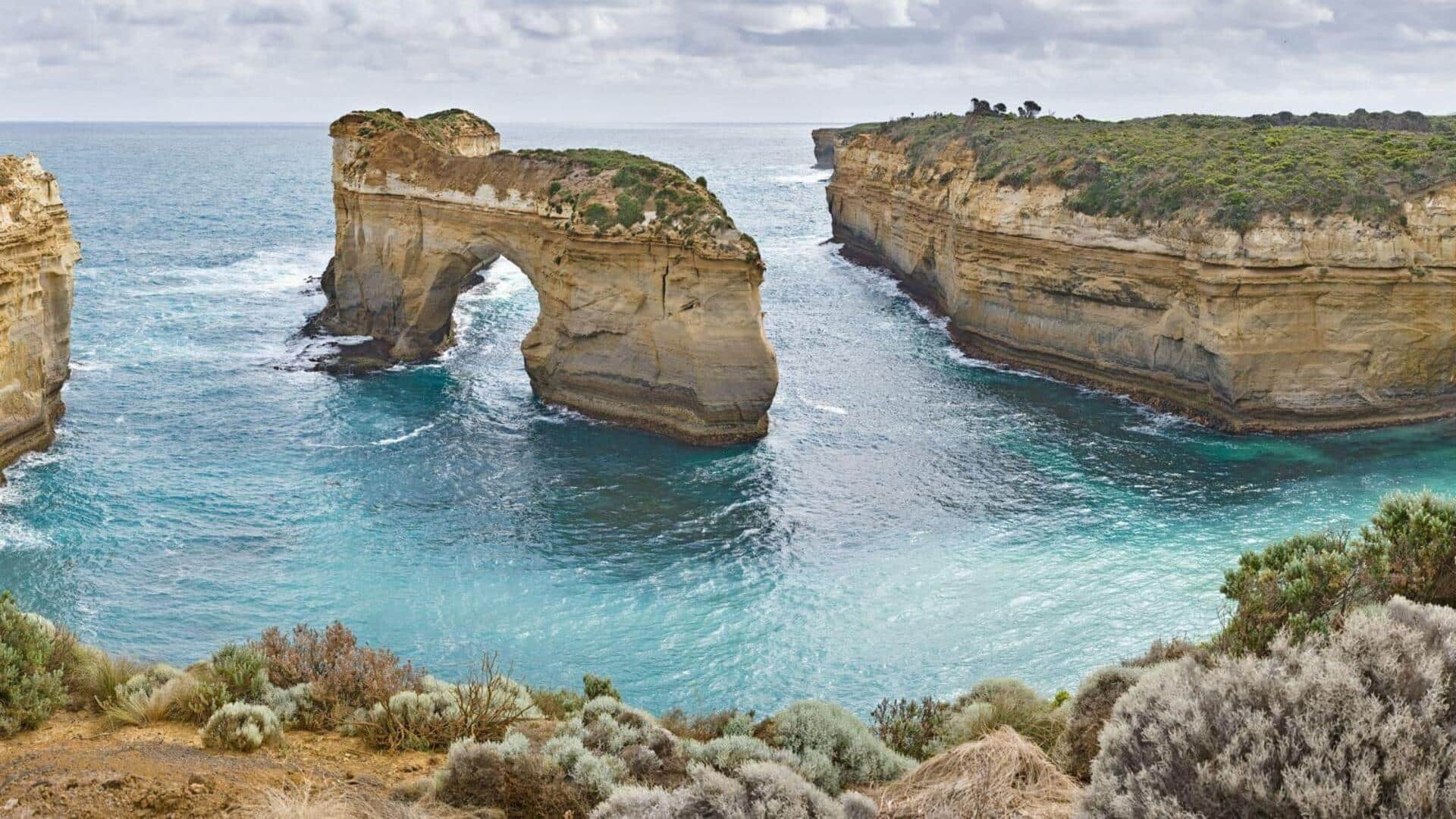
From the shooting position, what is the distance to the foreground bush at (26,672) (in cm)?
1311

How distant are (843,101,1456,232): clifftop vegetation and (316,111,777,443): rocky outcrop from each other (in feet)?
52.5

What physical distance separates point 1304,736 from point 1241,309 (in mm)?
34705

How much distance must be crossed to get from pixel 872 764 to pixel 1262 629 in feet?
14.5

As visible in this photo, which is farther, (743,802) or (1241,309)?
(1241,309)

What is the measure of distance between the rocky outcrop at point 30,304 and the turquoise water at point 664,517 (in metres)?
1.35

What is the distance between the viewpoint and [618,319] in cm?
3944

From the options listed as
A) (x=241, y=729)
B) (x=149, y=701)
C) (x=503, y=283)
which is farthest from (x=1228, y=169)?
(x=149, y=701)

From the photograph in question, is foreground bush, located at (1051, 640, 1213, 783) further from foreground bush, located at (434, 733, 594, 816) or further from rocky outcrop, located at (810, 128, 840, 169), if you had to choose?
rocky outcrop, located at (810, 128, 840, 169)

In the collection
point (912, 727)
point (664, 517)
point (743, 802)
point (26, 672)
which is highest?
point (743, 802)

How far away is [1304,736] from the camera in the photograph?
773 centimetres

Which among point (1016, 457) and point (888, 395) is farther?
point (888, 395)

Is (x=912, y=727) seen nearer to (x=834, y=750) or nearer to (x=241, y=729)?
(x=834, y=750)

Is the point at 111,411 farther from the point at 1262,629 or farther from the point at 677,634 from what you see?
the point at 1262,629

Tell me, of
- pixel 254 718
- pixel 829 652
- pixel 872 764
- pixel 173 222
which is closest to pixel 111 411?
pixel 829 652
